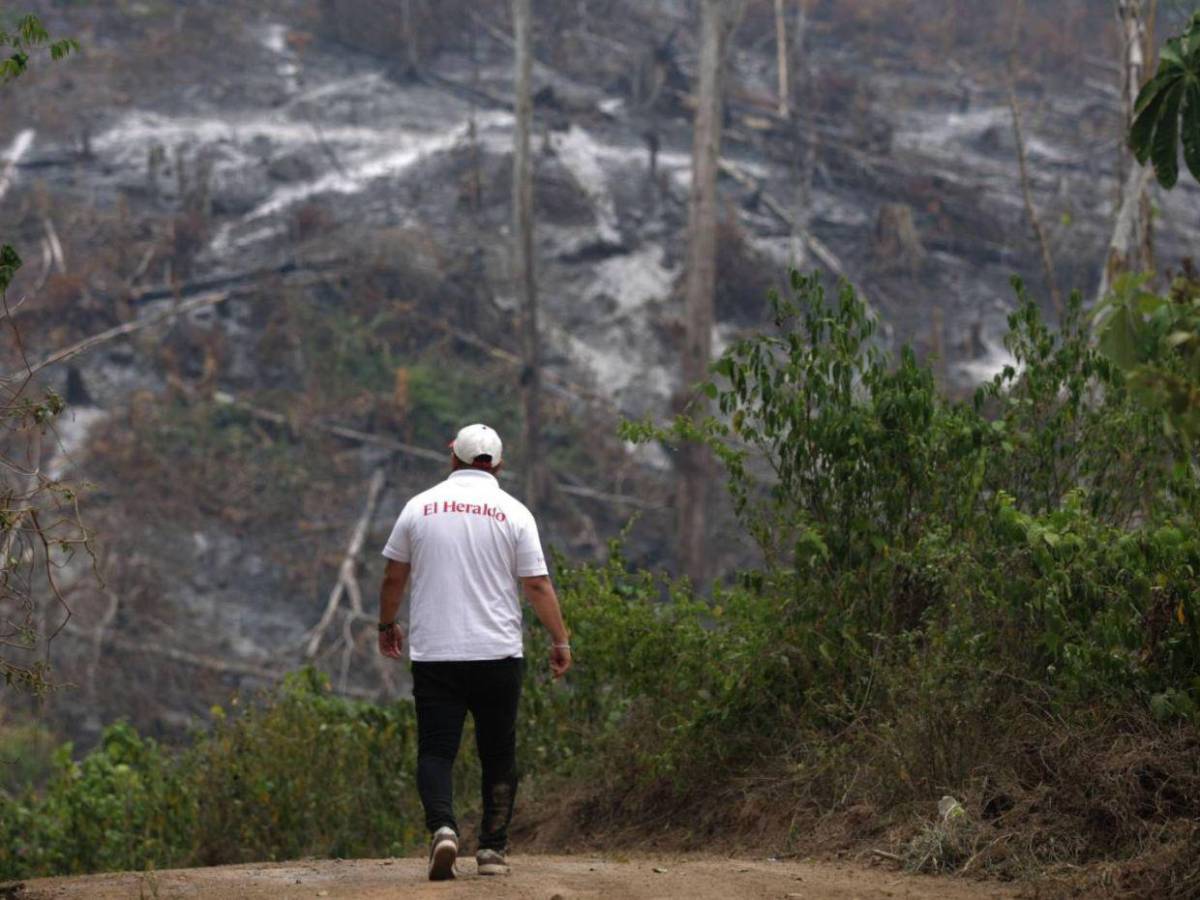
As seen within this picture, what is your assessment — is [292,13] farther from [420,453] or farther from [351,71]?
[420,453]

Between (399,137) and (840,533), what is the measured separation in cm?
1895

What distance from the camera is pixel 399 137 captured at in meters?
26.1

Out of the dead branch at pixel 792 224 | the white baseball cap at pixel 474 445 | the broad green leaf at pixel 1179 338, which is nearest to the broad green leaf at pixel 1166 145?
the broad green leaf at pixel 1179 338

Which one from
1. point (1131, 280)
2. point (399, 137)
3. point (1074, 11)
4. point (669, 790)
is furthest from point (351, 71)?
point (1131, 280)

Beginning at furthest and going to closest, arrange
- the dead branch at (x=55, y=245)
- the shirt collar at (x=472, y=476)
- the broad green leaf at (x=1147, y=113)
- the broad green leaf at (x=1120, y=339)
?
the dead branch at (x=55, y=245) < the shirt collar at (x=472, y=476) < the broad green leaf at (x=1147, y=113) < the broad green leaf at (x=1120, y=339)

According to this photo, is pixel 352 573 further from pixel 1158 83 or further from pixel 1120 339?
pixel 1120 339

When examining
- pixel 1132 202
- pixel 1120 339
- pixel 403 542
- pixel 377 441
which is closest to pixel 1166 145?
pixel 1120 339

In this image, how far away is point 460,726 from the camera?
650cm

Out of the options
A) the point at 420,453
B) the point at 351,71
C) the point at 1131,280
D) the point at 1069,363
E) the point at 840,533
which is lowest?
the point at 420,453

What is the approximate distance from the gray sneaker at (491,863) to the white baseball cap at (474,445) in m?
1.47

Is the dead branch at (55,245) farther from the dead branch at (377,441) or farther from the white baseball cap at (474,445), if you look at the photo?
the white baseball cap at (474,445)

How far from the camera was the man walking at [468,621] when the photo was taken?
633 centimetres

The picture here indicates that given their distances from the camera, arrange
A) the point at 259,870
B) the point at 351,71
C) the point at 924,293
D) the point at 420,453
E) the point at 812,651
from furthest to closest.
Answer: the point at 351,71, the point at 924,293, the point at 420,453, the point at 812,651, the point at 259,870

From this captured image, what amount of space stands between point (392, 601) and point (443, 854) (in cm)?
100
